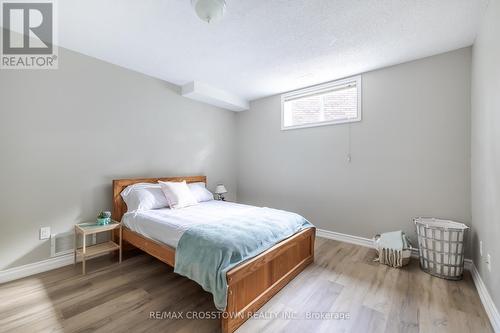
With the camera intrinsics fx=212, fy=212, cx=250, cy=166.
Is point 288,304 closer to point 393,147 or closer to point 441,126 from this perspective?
point 393,147

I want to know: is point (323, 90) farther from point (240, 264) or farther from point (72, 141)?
point (72, 141)

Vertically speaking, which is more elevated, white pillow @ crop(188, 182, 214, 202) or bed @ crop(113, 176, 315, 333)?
white pillow @ crop(188, 182, 214, 202)

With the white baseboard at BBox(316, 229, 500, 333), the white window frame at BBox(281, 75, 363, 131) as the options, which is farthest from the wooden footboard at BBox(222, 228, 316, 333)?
the white window frame at BBox(281, 75, 363, 131)

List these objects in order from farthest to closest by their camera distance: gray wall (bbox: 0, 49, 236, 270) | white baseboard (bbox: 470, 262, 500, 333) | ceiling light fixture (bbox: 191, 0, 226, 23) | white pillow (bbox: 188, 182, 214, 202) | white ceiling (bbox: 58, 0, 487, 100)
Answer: white pillow (bbox: 188, 182, 214, 202) → gray wall (bbox: 0, 49, 236, 270) → white ceiling (bbox: 58, 0, 487, 100) → ceiling light fixture (bbox: 191, 0, 226, 23) → white baseboard (bbox: 470, 262, 500, 333)

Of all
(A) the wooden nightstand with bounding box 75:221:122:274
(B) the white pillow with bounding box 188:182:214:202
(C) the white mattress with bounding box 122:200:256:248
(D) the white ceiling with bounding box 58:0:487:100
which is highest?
(D) the white ceiling with bounding box 58:0:487:100

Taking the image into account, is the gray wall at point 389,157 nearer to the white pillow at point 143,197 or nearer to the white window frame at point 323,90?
the white window frame at point 323,90

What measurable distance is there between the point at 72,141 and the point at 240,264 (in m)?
2.39

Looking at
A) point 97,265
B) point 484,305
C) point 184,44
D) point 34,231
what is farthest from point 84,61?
point 484,305

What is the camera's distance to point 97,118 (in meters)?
2.63

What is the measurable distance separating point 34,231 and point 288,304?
2.67 m

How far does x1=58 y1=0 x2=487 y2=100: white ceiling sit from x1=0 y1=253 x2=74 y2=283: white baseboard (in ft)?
7.82

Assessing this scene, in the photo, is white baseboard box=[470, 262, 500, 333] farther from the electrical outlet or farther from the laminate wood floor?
the electrical outlet

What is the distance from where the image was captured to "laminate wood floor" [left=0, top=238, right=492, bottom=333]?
1528 mm

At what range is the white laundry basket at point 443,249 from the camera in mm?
2084
